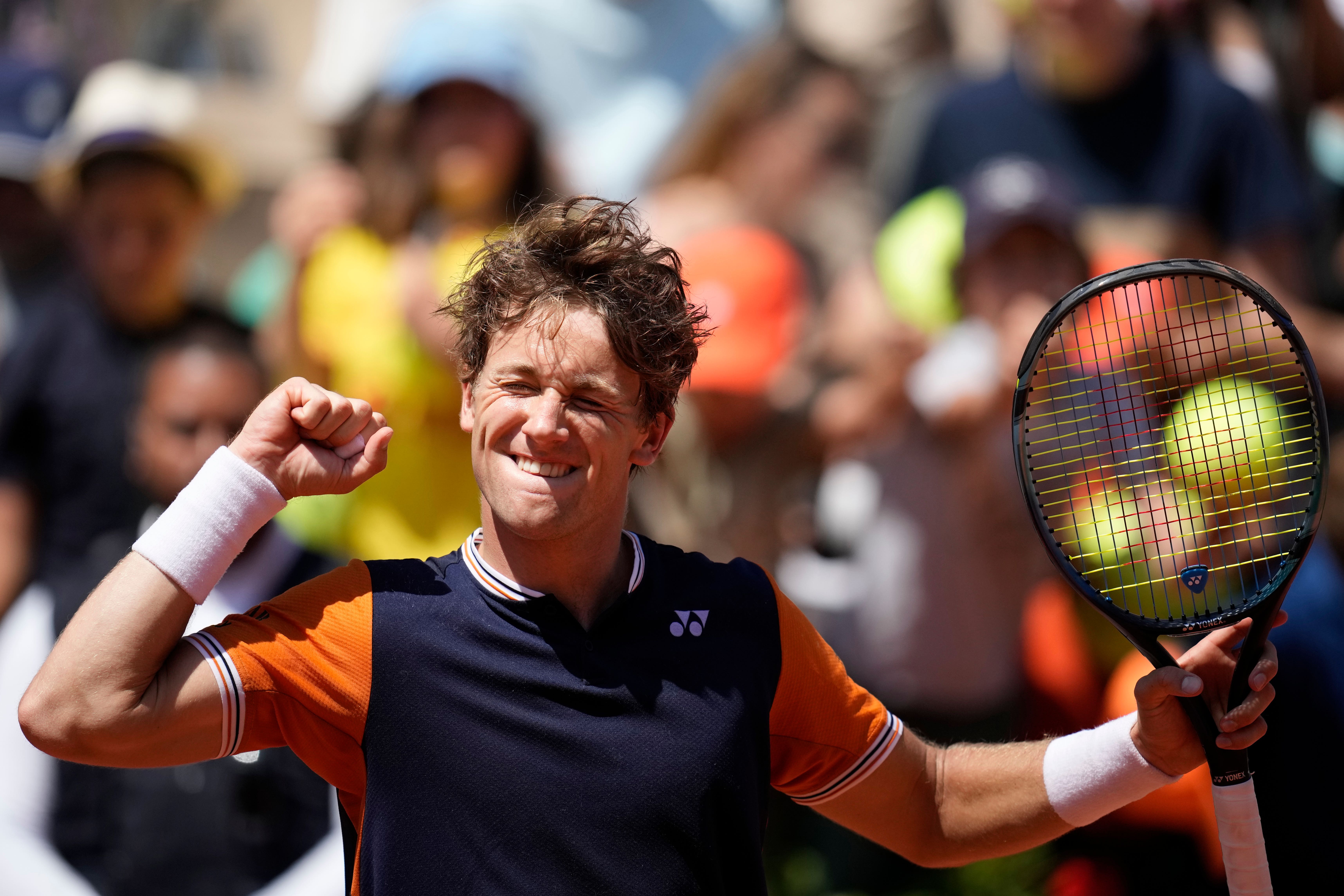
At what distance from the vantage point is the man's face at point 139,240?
200 inches

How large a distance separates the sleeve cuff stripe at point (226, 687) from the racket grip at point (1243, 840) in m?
1.60

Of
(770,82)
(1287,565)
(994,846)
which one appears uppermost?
(770,82)

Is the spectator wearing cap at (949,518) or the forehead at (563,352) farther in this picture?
the spectator wearing cap at (949,518)

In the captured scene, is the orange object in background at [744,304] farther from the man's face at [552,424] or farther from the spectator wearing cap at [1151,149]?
the man's face at [552,424]

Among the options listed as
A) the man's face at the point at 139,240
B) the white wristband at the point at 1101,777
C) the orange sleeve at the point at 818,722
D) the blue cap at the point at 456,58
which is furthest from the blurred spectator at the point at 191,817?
the white wristband at the point at 1101,777

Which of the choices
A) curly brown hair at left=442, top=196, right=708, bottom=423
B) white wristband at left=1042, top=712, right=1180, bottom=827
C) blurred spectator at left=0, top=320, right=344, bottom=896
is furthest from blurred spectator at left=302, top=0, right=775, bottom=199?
white wristband at left=1042, top=712, right=1180, bottom=827

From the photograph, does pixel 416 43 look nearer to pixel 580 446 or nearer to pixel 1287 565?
pixel 580 446

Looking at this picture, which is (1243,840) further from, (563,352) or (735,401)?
(735,401)

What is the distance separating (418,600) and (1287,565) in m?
1.49

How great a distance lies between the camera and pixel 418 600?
7.55 feet

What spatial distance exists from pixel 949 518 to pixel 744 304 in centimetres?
101

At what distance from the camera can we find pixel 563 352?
7.55ft

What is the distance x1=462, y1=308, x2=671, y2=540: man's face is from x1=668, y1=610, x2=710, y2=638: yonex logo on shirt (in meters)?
0.21

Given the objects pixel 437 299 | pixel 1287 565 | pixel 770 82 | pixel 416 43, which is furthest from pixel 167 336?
pixel 1287 565
